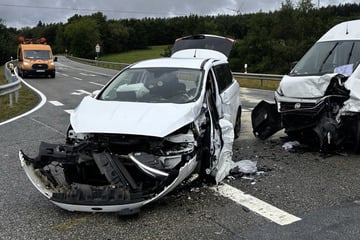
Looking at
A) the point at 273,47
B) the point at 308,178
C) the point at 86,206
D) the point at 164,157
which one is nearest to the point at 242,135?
the point at 308,178

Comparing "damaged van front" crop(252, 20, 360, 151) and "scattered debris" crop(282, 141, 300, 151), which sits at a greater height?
"damaged van front" crop(252, 20, 360, 151)

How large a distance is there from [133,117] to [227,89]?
297cm

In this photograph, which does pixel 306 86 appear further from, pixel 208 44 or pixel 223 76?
pixel 208 44

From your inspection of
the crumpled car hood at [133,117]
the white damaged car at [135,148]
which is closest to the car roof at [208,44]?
the white damaged car at [135,148]

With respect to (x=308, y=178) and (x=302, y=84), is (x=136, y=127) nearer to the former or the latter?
(x=308, y=178)

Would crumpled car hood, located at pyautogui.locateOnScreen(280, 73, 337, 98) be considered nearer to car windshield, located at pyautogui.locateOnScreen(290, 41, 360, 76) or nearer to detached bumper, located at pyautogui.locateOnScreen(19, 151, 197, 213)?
car windshield, located at pyautogui.locateOnScreen(290, 41, 360, 76)

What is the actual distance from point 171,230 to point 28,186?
2365 mm

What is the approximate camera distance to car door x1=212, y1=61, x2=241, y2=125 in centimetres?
696

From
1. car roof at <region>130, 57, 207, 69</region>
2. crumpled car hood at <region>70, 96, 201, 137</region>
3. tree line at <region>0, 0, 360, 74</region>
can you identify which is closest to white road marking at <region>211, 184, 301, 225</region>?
crumpled car hood at <region>70, 96, 201, 137</region>

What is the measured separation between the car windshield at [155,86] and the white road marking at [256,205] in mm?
1306

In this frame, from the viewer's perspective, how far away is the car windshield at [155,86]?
582 cm

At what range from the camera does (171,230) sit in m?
4.12

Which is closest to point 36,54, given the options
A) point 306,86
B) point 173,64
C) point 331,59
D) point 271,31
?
point 173,64

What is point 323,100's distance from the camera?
6.92 m
